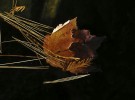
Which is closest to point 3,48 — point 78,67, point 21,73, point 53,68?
point 21,73

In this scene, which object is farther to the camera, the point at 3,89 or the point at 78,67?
the point at 3,89

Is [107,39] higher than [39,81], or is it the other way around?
[107,39]

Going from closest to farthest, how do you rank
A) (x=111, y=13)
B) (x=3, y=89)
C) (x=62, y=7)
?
(x=111, y=13) < (x=3, y=89) < (x=62, y=7)

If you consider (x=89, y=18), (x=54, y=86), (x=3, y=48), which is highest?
(x=89, y=18)

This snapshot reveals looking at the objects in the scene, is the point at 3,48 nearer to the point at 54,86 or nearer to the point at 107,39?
the point at 54,86

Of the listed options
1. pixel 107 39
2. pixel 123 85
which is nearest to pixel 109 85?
pixel 123 85

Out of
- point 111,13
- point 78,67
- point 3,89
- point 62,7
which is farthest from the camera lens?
point 62,7

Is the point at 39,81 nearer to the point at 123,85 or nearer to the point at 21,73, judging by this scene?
the point at 21,73
